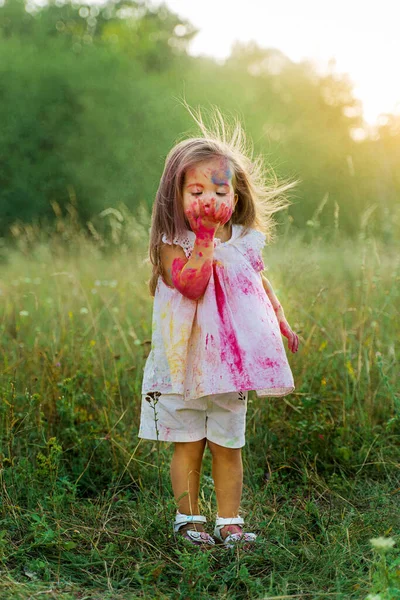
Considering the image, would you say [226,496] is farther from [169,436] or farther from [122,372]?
[122,372]

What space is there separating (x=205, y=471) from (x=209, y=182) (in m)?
1.53

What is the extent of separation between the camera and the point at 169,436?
2.66 m

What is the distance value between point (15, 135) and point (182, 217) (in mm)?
13283

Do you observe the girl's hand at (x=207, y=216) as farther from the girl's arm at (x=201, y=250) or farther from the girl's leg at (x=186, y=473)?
the girl's leg at (x=186, y=473)

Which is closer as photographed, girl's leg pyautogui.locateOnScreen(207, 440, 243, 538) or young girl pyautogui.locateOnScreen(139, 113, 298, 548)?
young girl pyautogui.locateOnScreen(139, 113, 298, 548)

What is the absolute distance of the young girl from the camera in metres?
2.49

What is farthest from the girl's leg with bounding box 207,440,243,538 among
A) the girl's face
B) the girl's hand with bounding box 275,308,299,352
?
the girl's face

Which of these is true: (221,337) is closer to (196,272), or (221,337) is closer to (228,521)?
(196,272)

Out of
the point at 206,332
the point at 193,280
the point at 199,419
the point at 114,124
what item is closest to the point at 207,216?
the point at 193,280

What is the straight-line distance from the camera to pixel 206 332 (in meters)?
2.53

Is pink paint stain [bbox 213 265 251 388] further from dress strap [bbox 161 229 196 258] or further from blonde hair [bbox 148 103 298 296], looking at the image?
blonde hair [bbox 148 103 298 296]

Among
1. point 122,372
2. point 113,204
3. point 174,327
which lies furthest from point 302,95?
point 174,327

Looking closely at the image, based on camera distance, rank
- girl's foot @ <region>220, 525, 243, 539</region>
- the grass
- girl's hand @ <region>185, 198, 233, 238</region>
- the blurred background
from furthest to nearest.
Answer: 1. the blurred background
2. girl's foot @ <region>220, 525, 243, 539</region>
3. girl's hand @ <region>185, 198, 233, 238</region>
4. the grass

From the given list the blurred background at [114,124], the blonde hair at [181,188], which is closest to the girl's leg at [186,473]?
the blonde hair at [181,188]
